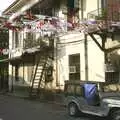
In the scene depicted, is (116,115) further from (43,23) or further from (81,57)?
(81,57)

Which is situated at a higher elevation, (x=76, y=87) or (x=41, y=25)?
(x=41, y=25)

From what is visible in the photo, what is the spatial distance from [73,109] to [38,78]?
13705mm

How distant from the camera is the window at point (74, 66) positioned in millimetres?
26889

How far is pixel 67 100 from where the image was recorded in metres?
19.4

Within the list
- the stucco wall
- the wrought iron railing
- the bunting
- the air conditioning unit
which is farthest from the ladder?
the bunting

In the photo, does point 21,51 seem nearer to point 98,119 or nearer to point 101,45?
point 101,45

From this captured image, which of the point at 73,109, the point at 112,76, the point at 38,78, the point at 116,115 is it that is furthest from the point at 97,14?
the point at 38,78

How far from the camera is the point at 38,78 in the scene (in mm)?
32438

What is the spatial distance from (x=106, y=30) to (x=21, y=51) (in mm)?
15447

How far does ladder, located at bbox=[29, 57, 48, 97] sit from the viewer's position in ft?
104

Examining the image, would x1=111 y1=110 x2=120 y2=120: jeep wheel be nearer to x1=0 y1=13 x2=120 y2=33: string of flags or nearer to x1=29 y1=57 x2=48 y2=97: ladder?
x1=0 y1=13 x2=120 y2=33: string of flags

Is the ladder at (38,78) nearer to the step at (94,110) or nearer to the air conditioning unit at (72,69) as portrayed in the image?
the air conditioning unit at (72,69)

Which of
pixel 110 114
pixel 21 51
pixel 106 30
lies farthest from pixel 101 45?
pixel 21 51

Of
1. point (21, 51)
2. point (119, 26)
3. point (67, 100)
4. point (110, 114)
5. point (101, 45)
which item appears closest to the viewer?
point (110, 114)
